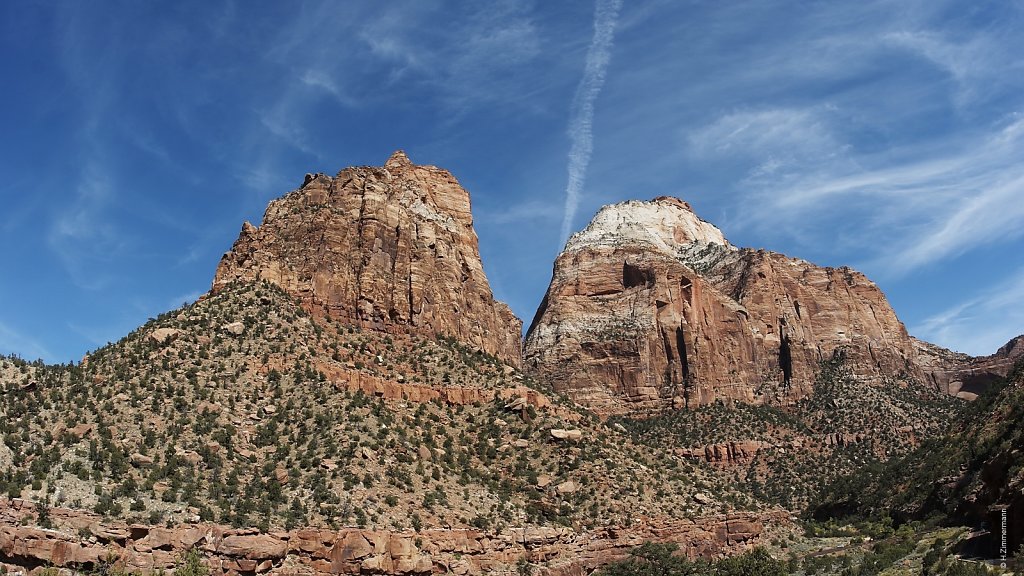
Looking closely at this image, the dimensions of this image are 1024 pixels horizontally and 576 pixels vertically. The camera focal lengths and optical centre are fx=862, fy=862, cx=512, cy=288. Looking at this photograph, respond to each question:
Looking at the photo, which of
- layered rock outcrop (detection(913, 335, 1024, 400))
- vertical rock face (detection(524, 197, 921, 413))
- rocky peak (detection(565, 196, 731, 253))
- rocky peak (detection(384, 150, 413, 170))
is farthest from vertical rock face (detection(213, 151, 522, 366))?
layered rock outcrop (detection(913, 335, 1024, 400))

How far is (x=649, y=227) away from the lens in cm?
16600

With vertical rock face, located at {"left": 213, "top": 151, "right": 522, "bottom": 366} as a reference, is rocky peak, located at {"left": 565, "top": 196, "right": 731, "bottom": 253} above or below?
above

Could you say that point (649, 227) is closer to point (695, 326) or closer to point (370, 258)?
point (695, 326)

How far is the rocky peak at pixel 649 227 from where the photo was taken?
15550 centimetres

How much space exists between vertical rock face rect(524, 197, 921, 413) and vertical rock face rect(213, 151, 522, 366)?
46.2 m

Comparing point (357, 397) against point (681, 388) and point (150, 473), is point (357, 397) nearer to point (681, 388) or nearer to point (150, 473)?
point (150, 473)

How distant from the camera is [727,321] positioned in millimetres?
138000

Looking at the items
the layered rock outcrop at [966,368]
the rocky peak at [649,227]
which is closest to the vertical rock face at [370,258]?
the rocky peak at [649,227]

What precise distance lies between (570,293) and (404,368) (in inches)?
3144

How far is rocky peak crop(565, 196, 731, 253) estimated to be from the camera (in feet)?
510

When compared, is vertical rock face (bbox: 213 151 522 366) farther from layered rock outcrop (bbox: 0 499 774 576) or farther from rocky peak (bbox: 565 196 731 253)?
rocky peak (bbox: 565 196 731 253)

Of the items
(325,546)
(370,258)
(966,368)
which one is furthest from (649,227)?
(325,546)

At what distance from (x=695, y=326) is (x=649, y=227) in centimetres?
3618

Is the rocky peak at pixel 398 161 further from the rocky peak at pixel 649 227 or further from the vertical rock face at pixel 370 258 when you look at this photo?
the rocky peak at pixel 649 227
